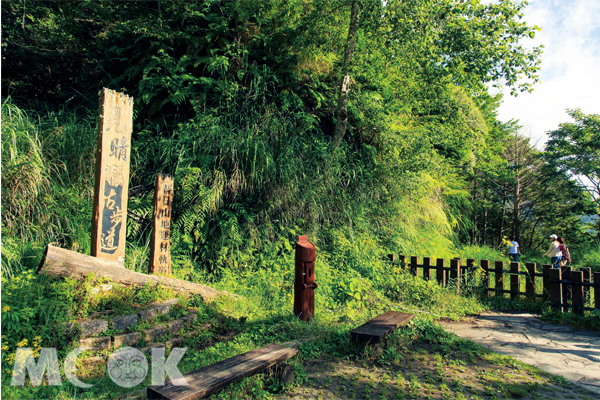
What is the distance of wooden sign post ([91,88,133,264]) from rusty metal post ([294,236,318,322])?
241cm

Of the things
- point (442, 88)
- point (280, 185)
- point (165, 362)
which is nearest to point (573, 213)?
point (442, 88)

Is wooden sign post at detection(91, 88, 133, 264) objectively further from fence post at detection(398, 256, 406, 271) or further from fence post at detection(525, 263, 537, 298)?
fence post at detection(525, 263, 537, 298)

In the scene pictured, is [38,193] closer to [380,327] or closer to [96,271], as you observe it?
[96,271]

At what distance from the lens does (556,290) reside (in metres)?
6.59

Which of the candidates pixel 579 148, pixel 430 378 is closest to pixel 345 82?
pixel 430 378

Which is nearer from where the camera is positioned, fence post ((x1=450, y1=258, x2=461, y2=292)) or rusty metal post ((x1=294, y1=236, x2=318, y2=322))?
rusty metal post ((x1=294, y1=236, x2=318, y2=322))

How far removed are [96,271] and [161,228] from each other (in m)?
1.35

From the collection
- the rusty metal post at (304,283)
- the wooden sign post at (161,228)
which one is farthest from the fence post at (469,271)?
the wooden sign post at (161,228)

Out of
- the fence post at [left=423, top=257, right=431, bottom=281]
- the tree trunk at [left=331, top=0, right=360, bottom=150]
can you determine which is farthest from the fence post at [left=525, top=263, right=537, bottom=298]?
the tree trunk at [left=331, top=0, right=360, bottom=150]

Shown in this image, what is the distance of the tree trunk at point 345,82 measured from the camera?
845 centimetres

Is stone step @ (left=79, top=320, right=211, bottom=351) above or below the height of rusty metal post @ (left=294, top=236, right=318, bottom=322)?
below

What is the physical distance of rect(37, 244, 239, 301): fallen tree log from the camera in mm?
4121

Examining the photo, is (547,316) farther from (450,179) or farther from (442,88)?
(450,179)

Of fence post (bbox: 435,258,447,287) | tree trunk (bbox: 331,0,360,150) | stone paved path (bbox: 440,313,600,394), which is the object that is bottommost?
stone paved path (bbox: 440,313,600,394)
